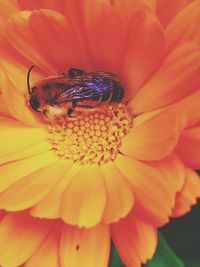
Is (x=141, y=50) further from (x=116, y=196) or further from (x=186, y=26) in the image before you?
(x=116, y=196)

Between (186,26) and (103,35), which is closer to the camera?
(186,26)

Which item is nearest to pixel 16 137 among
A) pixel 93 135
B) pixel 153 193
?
pixel 93 135

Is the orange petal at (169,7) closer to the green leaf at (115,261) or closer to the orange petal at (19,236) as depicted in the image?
the orange petal at (19,236)

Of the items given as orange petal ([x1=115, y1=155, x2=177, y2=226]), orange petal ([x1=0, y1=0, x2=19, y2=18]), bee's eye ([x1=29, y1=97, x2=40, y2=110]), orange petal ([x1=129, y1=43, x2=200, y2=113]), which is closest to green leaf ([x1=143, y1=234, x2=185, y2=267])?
orange petal ([x1=115, y1=155, x2=177, y2=226])

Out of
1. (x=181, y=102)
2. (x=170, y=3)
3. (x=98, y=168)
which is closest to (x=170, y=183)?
(x=181, y=102)

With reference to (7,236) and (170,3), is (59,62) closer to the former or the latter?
(170,3)

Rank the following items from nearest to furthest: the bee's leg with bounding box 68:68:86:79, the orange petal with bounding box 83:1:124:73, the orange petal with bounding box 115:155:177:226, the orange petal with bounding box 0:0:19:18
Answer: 1. the orange petal with bounding box 115:155:177:226
2. the orange petal with bounding box 83:1:124:73
3. the orange petal with bounding box 0:0:19:18
4. the bee's leg with bounding box 68:68:86:79

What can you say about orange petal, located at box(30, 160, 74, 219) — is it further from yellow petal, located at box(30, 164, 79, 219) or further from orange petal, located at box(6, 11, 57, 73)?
orange petal, located at box(6, 11, 57, 73)
